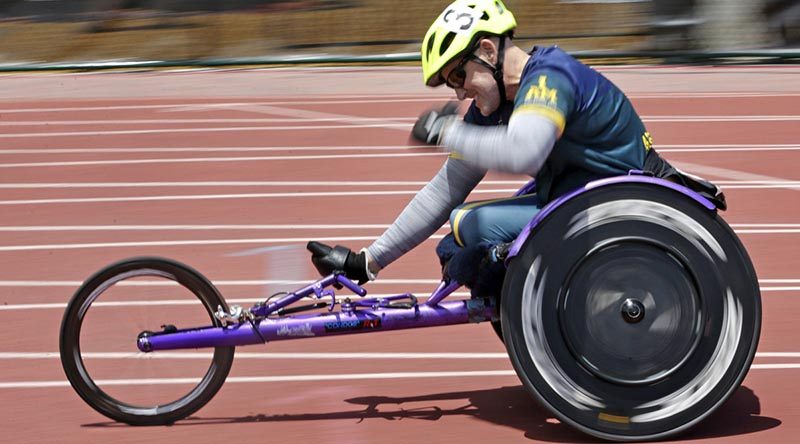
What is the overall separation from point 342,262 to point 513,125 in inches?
34.3

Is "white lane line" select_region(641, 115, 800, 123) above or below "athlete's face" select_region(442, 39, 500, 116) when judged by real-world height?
below

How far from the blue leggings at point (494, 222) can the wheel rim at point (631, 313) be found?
270 mm

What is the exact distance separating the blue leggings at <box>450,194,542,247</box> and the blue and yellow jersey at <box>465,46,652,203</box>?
0.26 ft

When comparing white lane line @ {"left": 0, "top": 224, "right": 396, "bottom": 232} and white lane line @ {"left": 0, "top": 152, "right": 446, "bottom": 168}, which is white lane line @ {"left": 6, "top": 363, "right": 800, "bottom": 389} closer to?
white lane line @ {"left": 0, "top": 224, "right": 396, "bottom": 232}

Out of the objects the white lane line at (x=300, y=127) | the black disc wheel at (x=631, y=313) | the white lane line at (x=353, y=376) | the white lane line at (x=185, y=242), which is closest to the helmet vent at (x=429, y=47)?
the black disc wheel at (x=631, y=313)

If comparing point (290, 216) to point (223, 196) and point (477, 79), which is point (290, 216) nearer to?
point (223, 196)

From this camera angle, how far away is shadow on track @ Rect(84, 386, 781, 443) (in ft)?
13.4

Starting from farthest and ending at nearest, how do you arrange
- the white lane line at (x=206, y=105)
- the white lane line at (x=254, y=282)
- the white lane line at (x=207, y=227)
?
the white lane line at (x=206, y=105)
the white lane line at (x=207, y=227)
the white lane line at (x=254, y=282)

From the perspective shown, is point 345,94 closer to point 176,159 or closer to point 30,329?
point 176,159

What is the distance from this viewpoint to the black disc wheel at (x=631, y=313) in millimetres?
3863

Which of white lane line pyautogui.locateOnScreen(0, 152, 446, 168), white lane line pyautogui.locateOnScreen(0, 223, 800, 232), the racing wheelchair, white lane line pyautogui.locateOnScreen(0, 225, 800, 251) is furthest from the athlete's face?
white lane line pyautogui.locateOnScreen(0, 152, 446, 168)

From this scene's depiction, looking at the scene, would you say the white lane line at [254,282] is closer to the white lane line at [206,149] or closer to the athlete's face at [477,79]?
the athlete's face at [477,79]

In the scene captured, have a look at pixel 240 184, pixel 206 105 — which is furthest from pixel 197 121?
pixel 240 184

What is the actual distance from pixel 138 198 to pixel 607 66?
272 inches
